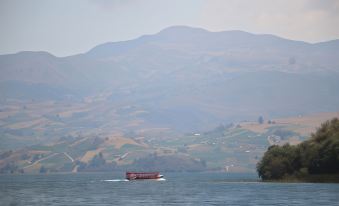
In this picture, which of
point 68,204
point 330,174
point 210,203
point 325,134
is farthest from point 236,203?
point 325,134

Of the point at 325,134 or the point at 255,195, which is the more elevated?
the point at 325,134

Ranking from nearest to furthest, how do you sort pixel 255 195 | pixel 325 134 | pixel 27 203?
pixel 27 203 < pixel 255 195 < pixel 325 134

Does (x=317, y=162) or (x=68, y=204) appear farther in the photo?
(x=317, y=162)

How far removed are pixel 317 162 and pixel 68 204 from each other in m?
72.4

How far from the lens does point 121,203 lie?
470 feet

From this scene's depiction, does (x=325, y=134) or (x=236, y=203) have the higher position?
(x=325, y=134)

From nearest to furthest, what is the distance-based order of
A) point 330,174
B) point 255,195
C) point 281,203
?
point 281,203 → point 255,195 → point 330,174

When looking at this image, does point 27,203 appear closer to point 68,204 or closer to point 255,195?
point 68,204

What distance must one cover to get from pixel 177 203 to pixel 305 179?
201 feet

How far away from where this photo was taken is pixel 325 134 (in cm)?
19938

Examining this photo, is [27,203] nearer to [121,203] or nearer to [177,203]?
[121,203]

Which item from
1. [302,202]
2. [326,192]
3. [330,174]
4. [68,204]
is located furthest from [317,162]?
[68,204]

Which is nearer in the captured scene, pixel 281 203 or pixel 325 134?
pixel 281 203

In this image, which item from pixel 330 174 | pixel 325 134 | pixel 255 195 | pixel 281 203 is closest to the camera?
pixel 281 203
